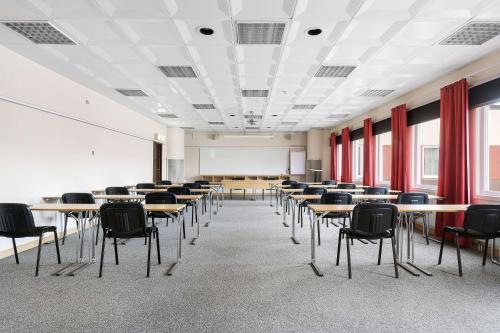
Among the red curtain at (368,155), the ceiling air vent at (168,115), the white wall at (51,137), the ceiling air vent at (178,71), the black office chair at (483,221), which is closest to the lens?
the black office chair at (483,221)

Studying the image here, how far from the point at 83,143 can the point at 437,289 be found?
6.66m

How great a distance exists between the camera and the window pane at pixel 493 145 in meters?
4.70

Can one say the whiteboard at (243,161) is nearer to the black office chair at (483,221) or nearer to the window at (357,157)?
the window at (357,157)

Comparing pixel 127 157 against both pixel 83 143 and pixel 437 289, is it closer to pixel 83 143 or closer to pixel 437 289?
pixel 83 143

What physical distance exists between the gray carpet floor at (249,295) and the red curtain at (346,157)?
242 inches

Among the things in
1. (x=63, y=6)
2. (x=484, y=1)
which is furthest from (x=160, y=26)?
(x=484, y=1)

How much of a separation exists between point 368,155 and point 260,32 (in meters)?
6.11

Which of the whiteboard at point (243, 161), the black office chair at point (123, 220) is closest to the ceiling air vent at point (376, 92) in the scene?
the black office chair at point (123, 220)

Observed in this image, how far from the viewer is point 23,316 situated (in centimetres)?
232

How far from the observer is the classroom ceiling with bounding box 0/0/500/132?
10.3ft

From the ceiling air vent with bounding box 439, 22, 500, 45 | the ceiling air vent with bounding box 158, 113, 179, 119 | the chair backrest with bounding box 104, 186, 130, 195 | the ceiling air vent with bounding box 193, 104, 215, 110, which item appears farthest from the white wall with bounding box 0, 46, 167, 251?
the ceiling air vent with bounding box 439, 22, 500, 45

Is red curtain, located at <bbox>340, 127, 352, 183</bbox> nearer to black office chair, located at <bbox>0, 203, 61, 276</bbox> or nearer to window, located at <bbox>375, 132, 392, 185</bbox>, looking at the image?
window, located at <bbox>375, 132, 392, 185</bbox>

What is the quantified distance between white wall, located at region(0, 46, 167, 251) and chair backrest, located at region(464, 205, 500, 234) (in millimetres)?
6199

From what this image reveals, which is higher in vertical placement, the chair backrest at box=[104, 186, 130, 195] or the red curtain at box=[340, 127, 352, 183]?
the red curtain at box=[340, 127, 352, 183]
